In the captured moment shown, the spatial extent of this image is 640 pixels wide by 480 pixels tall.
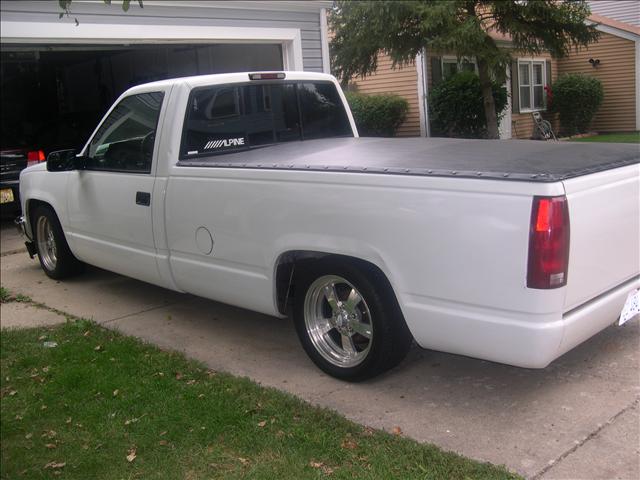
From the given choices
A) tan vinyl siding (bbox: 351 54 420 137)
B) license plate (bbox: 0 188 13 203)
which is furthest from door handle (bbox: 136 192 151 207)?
tan vinyl siding (bbox: 351 54 420 137)

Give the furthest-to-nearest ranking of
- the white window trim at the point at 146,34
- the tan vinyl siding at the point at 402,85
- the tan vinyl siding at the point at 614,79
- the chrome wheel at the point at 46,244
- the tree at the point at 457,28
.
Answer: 1. the tan vinyl siding at the point at 614,79
2. the tan vinyl siding at the point at 402,85
3. the tree at the point at 457,28
4. the white window trim at the point at 146,34
5. the chrome wheel at the point at 46,244

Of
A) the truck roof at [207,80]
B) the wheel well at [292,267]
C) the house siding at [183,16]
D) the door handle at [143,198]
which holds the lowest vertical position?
the wheel well at [292,267]

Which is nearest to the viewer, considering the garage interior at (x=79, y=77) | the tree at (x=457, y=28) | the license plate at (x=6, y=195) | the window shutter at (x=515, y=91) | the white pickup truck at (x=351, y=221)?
the white pickup truck at (x=351, y=221)

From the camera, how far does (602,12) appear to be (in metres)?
25.8

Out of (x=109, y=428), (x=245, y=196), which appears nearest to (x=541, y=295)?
(x=245, y=196)

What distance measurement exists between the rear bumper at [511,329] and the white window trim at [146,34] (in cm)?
704

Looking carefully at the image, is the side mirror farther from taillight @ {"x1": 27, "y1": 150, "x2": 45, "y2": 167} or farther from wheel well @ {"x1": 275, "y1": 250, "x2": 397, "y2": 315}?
taillight @ {"x1": 27, "y1": 150, "x2": 45, "y2": 167}

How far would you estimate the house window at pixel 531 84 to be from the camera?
2220 centimetres

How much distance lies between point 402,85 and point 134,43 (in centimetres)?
1125

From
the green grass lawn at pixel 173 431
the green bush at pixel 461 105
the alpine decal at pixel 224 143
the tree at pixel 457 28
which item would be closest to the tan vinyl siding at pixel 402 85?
the green bush at pixel 461 105

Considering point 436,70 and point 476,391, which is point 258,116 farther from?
point 436,70

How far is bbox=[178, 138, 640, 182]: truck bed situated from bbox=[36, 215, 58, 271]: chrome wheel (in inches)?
108

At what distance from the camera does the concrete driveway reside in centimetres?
352

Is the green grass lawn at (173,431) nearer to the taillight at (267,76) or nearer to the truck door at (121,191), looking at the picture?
the truck door at (121,191)
